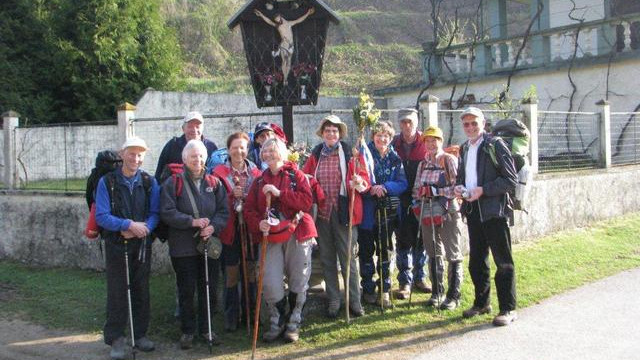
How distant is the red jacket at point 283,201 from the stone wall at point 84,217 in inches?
108

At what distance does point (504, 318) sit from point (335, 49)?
2867 cm

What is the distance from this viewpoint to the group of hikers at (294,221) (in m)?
5.20

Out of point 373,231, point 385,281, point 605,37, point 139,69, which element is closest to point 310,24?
point 373,231

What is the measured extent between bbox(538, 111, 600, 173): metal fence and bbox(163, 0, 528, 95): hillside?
11456 mm

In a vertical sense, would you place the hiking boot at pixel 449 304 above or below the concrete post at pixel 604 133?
below

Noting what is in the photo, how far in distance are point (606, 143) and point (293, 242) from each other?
26.6 ft

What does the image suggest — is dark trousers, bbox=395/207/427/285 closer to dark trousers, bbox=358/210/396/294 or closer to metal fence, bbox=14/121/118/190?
dark trousers, bbox=358/210/396/294

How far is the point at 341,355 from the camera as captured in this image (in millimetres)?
5043

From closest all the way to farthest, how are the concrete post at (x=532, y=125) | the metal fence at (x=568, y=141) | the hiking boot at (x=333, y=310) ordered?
the hiking boot at (x=333, y=310), the concrete post at (x=532, y=125), the metal fence at (x=568, y=141)

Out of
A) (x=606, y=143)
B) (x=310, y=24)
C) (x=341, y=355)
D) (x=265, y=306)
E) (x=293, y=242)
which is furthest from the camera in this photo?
(x=606, y=143)

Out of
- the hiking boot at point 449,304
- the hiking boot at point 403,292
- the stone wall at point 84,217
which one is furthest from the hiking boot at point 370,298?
the stone wall at point 84,217

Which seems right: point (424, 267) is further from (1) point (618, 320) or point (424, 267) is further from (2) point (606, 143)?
(2) point (606, 143)

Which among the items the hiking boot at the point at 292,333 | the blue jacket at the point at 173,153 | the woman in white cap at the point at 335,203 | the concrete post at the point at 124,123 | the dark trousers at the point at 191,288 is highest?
the concrete post at the point at 124,123

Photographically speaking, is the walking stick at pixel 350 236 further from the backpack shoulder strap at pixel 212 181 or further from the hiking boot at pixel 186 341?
the hiking boot at pixel 186 341
